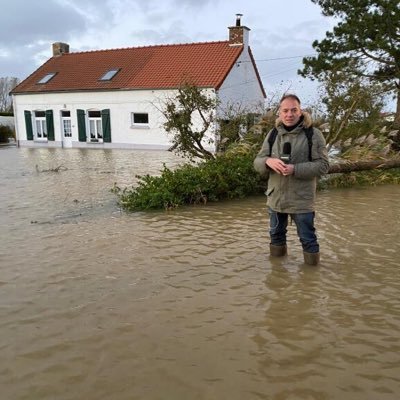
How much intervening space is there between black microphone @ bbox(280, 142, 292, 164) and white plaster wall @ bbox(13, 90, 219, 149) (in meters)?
19.1

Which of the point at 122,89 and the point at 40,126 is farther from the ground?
the point at 122,89

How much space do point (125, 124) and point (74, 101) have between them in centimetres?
388

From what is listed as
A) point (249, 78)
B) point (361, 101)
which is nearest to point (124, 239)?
point (361, 101)

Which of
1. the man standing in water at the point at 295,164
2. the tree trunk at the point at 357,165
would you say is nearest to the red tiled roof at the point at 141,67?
the tree trunk at the point at 357,165

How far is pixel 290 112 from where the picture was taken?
14.8 ft

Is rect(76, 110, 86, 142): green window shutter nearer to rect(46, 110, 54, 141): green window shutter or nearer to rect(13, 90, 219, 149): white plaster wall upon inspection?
rect(13, 90, 219, 149): white plaster wall

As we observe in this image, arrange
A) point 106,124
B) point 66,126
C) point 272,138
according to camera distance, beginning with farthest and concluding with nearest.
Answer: point 66,126 < point 106,124 < point 272,138

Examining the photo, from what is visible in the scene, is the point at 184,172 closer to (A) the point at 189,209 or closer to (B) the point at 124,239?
(A) the point at 189,209

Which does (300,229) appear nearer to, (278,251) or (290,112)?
(278,251)

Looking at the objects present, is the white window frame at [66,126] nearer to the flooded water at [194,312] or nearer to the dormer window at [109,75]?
the dormer window at [109,75]

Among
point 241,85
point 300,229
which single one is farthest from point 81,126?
point 300,229

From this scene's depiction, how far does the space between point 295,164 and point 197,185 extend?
4764mm

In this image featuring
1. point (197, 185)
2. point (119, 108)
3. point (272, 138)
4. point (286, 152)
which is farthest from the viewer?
point (119, 108)

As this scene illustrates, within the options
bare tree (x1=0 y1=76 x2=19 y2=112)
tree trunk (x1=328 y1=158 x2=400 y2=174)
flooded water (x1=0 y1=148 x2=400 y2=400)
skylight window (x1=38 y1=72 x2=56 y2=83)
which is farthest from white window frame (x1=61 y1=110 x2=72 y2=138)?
bare tree (x1=0 y1=76 x2=19 y2=112)
